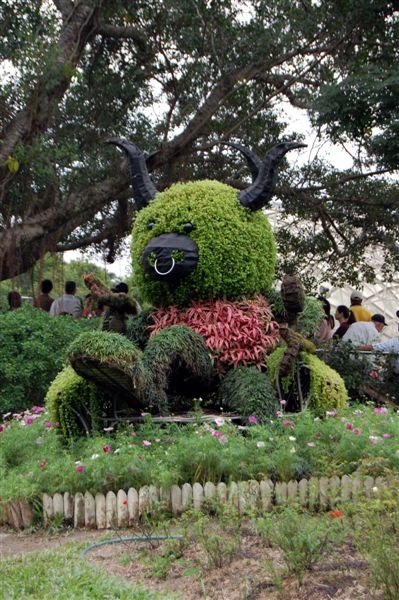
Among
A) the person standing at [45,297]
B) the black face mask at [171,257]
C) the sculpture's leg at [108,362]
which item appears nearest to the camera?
the sculpture's leg at [108,362]

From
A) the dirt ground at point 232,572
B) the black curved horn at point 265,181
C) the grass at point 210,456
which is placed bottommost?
the dirt ground at point 232,572

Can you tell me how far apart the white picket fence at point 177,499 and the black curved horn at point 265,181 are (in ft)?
9.06

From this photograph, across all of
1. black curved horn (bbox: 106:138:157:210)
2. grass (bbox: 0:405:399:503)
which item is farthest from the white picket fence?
black curved horn (bbox: 106:138:157:210)

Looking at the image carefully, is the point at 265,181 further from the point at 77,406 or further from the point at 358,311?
the point at 358,311

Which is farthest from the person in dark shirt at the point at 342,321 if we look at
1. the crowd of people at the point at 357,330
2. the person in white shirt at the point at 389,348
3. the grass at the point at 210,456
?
the grass at the point at 210,456

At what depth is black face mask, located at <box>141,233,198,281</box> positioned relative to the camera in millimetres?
6938

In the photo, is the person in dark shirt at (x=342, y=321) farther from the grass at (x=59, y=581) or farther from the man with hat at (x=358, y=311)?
the grass at (x=59, y=581)

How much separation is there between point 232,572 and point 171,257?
3.22 meters

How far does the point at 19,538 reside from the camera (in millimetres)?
5500

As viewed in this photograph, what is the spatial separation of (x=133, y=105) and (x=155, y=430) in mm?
8743

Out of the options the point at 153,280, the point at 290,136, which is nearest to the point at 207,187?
the point at 153,280

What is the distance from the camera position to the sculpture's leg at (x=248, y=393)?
6.62 meters

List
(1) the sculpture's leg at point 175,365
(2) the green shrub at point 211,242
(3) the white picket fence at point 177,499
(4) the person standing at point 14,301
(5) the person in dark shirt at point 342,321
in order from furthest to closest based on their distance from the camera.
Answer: (4) the person standing at point 14,301 < (5) the person in dark shirt at point 342,321 < (2) the green shrub at point 211,242 < (1) the sculpture's leg at point 175,365 < (3) the white picket fence at point 177,499

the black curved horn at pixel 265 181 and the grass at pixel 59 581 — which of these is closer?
the grass at pixel 59 581
